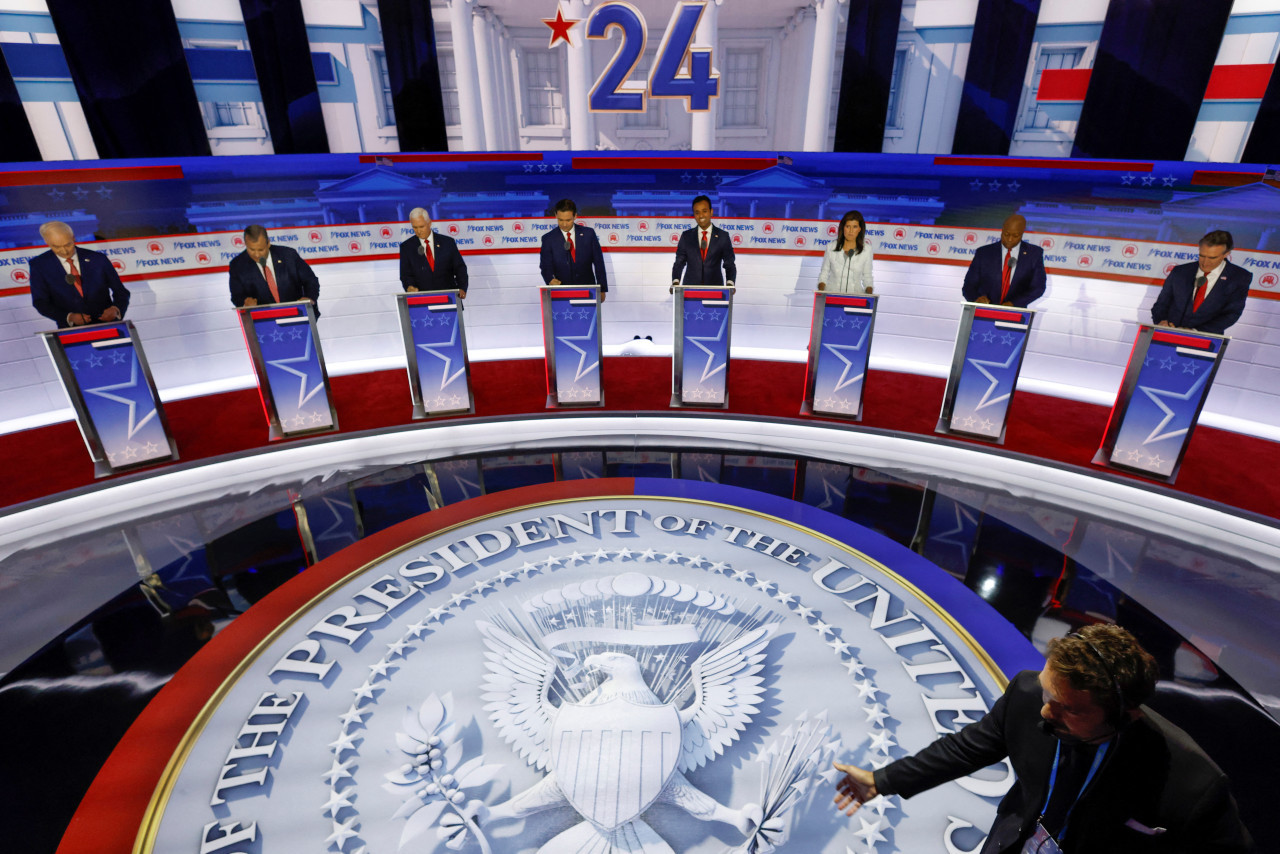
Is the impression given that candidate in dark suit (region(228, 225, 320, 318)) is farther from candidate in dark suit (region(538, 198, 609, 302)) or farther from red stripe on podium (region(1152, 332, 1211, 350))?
red stripe on podium (region(1152, 332, 1211, 350))

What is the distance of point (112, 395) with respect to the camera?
3.44 metres

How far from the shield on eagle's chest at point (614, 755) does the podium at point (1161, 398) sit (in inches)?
126

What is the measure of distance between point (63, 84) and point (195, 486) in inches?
250

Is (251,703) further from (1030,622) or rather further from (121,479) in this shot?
(1030,622)

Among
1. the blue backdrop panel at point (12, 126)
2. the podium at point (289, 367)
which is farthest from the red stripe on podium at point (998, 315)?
the blue backdrop panel at point (12, 126)

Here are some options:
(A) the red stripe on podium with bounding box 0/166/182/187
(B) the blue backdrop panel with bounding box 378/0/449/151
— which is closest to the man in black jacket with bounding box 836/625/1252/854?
(A) the red stripe on podium with bounding box 0/166/182/187

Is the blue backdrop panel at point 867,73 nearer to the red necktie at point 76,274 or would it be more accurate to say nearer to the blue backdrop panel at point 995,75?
the blue backdrop panel at point 995,75

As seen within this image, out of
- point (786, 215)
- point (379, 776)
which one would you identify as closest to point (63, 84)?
point (786, 215)

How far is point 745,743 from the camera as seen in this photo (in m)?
1.85

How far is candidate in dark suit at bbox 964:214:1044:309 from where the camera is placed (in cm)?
376

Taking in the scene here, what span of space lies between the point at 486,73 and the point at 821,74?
13.7 feet

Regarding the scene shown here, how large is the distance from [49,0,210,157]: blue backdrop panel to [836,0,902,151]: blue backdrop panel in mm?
7577

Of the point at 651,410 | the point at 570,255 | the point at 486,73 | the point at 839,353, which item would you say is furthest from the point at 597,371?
the point at 486,73

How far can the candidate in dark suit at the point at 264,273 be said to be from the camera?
377 cm
